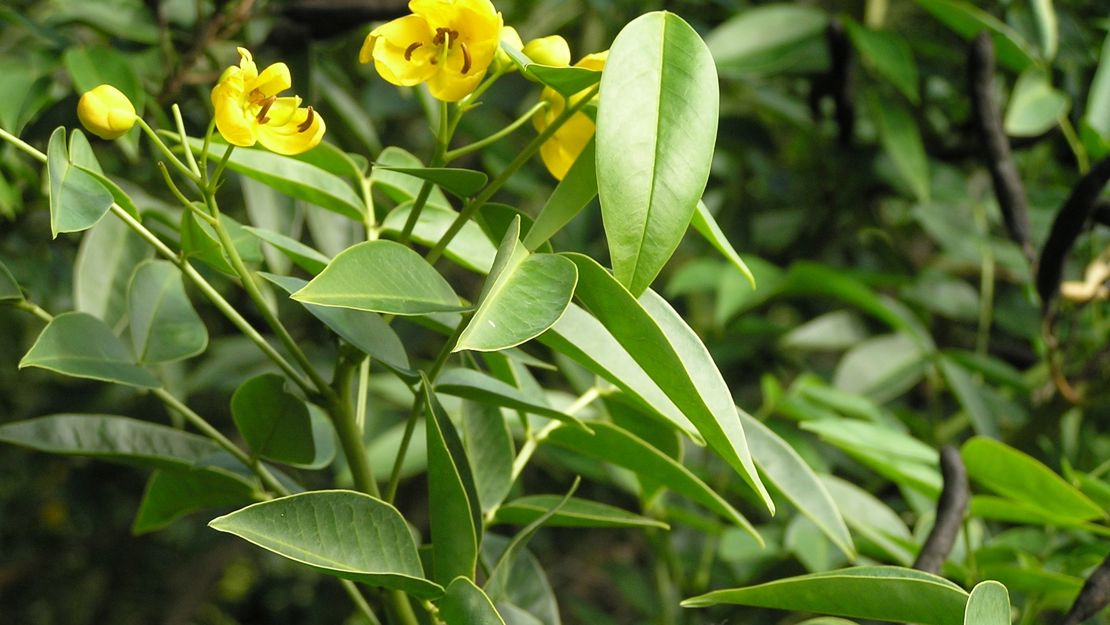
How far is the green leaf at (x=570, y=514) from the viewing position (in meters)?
0.47

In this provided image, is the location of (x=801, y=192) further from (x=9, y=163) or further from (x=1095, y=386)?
(x=9, y=163)

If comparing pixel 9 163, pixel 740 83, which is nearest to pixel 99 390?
pixel 9 163

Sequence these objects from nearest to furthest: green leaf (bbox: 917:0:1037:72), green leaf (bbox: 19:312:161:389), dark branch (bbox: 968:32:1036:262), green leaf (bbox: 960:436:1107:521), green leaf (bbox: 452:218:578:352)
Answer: green leaf (bbox: 452:218:578:352)
green leaf (bbox: 19:312:161:389)
green leaf (bbox: 960:436:1107:521)
dark branch (bbox: 968:32:1036:262)
green leaf (bbox: 917:0:1037:72)

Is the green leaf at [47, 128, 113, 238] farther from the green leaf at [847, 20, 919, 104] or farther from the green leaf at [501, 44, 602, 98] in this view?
the green leaf at [847, 20, 919, 104]

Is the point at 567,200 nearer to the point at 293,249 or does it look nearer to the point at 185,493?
the point at 293,249

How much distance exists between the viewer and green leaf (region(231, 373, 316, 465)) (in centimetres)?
45

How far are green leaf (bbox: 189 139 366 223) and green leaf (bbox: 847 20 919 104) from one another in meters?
0.57

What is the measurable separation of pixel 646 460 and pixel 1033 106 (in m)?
0.59

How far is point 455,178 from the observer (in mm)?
387

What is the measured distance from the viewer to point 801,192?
114 cm

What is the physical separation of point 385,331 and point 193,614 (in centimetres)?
139

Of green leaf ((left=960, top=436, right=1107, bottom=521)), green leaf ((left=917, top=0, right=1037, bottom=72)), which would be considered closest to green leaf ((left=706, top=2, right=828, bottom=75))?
green leaf ((left=917, top=0, right=1037, bottom=72))

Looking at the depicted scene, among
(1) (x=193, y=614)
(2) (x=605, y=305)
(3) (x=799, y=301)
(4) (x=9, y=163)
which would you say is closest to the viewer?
(2) (x=605, y=305)

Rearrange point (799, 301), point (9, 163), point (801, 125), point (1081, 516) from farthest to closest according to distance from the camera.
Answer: point (799, 301) → point (801, 125) → point (9, 163) → point (1081, 516)
